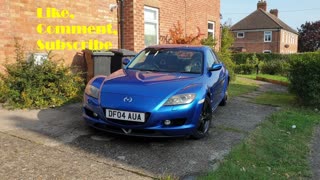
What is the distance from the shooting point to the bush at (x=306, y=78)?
802cm

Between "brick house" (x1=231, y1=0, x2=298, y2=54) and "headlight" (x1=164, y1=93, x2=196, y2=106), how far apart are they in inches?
1781

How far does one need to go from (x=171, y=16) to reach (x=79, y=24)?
14.8ft

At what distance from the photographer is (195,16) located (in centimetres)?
1459

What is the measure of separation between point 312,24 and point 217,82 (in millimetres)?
58533

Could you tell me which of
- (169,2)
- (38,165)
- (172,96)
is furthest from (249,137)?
(169,2)

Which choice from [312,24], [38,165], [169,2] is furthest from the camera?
[312,24]

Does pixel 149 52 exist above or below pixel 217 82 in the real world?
above

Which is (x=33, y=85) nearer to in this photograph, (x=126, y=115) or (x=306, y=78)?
(x=126, y=115)

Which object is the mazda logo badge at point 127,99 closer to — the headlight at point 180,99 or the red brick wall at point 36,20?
the headlight at point 180,99

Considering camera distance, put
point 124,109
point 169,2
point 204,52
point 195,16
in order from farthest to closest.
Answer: point 195,16 → point 169,2 → point 204,52 → point 124,109

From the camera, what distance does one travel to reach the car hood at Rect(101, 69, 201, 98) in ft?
14.9

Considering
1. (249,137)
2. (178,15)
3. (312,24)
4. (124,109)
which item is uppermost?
(312,24)

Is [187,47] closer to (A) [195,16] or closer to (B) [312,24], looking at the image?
(A) [195,16]

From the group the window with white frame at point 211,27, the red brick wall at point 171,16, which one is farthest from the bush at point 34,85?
the window with white frame at point 211,27
